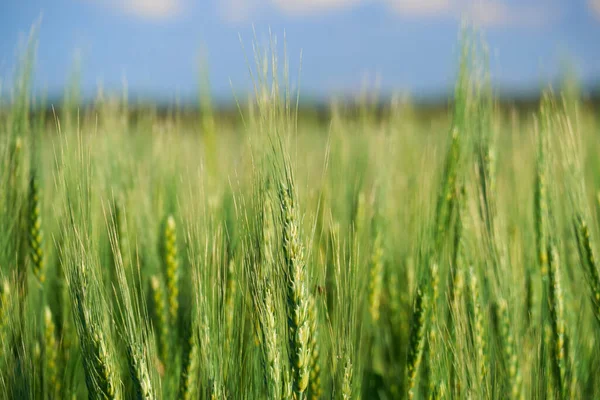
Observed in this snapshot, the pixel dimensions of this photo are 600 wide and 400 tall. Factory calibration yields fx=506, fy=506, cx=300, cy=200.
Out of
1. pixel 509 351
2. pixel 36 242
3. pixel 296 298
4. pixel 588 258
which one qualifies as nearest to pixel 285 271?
pixel 296 298

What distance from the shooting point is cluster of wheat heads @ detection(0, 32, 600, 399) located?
119cm

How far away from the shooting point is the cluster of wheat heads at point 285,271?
1.19 m

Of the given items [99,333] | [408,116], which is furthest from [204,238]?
[408,116]

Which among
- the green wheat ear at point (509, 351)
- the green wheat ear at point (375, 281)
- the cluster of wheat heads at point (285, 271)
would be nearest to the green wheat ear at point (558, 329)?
the cluster of wheat heads at point (285, 271)

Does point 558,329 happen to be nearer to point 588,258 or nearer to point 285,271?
point 588,258

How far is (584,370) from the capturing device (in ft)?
5.58

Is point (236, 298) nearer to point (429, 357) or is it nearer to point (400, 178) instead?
point (429, 357)

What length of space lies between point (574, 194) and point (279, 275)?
1041 mm

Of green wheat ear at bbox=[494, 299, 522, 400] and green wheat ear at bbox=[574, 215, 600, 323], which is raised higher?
green wheat ear at bbox=[574, 215, 600, 323]

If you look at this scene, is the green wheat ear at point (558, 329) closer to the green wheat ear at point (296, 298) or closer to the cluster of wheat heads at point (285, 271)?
the cluster of wheat heads at point (285, 271)

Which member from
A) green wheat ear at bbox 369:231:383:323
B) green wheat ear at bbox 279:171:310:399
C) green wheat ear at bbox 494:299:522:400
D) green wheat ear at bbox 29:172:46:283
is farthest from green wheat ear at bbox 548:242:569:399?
green wheat ear at bbox 29:172:46:283

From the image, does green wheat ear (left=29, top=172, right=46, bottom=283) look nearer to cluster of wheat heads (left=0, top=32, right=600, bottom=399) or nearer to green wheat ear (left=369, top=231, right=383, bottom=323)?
cluster of wheat heads (left=0, top=32, right=600, bottom=399)

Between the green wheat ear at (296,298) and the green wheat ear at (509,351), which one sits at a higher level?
the green wheat ear at (296,298)

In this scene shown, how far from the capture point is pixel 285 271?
1.18 metres
